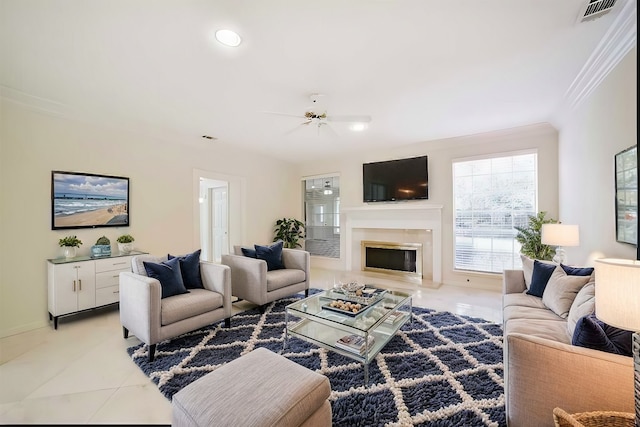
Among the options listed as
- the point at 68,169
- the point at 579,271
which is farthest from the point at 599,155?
the point at 68,169

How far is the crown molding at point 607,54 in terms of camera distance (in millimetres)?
1709

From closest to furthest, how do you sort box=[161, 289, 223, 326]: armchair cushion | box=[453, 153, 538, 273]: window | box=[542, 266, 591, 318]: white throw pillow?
1. box=[542, 266, 591, 318]: white throw pillow
2. box=[161, 289, 223, 326]: armchair cushion
3. box=[453, 153, 538, 273]: window

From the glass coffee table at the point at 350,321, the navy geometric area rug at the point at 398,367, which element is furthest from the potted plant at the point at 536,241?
the glass coffee table at the point at 350,321

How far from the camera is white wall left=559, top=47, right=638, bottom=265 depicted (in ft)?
6.41

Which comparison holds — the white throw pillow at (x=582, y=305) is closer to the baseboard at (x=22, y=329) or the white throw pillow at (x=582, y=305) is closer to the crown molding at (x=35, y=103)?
the baseboard at (x=22, y=329)

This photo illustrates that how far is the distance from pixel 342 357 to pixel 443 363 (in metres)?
0.81

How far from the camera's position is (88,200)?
3.32m

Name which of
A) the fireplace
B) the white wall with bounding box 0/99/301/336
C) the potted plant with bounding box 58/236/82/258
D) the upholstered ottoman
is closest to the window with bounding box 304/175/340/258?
the fireplace

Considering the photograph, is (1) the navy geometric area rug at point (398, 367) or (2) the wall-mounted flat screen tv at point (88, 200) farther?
(2) the wall-mounted flat screen tv at point (88, 200)

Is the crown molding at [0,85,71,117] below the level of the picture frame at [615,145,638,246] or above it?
above

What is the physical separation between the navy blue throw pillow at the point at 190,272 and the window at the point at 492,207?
405 cm

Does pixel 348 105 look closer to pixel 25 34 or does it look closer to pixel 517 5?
pixel 517 5

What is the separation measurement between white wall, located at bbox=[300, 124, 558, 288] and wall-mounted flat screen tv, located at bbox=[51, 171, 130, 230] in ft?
12.4

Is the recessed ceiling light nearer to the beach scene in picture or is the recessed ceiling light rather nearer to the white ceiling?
the white ceiling
